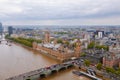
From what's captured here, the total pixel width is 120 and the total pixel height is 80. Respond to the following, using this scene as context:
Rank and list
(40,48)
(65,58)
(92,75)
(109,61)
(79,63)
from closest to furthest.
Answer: (92,75) → (109,61) → (79,63) → (65,58) → (40,48)

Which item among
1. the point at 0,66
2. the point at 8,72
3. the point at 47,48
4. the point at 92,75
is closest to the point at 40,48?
the point at 47,48

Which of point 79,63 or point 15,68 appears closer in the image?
point 15,68

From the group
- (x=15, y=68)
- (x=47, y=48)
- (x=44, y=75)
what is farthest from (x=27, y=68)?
(x=47, y=48)

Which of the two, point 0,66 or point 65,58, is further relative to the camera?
point 65,58

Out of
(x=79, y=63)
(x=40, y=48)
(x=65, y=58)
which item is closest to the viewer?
(x=79, y=63)

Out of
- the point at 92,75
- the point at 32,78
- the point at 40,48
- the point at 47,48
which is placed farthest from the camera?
the point at 40,48

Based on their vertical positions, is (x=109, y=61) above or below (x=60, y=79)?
above

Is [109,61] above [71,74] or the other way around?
above

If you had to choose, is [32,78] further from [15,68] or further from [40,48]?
[40,48]

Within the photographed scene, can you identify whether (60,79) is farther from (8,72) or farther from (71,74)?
(8,72)
